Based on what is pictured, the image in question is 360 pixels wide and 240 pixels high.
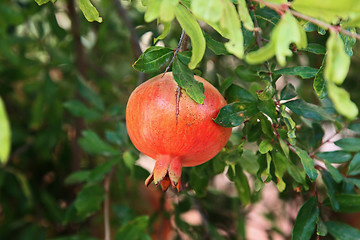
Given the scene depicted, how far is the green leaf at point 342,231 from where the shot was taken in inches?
30.4

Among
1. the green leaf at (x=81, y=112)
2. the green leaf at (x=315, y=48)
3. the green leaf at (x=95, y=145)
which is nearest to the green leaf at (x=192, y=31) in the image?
the green leaf at (x=315, y=48)

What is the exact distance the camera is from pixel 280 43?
0.38 meters

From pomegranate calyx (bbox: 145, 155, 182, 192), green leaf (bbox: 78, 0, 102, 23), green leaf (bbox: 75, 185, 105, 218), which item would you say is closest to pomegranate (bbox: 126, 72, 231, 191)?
pomegranate calyx (bbox: 145, 155, 182, 192)

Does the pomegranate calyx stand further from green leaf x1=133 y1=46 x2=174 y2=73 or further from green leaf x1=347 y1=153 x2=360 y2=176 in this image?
green leaf x1=347 y1=153 x2=360 y2=176

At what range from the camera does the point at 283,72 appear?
67 centimetres

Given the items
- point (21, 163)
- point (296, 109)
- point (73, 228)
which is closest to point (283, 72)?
point (296, 109)

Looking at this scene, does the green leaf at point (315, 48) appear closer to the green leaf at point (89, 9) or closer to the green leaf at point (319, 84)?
the green leaf at point (319, 84)

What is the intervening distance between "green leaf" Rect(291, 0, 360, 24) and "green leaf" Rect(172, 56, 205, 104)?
0.64 feet

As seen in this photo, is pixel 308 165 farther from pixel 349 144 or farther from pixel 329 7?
pixel 329 7

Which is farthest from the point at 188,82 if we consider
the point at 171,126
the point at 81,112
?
the point at 81,112

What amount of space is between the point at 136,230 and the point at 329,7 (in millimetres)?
733

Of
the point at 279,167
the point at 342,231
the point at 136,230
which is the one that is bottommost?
the point at 136,230

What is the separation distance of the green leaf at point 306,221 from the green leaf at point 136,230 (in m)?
0.36

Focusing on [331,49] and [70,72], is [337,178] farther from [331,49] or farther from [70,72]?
[70,72]
